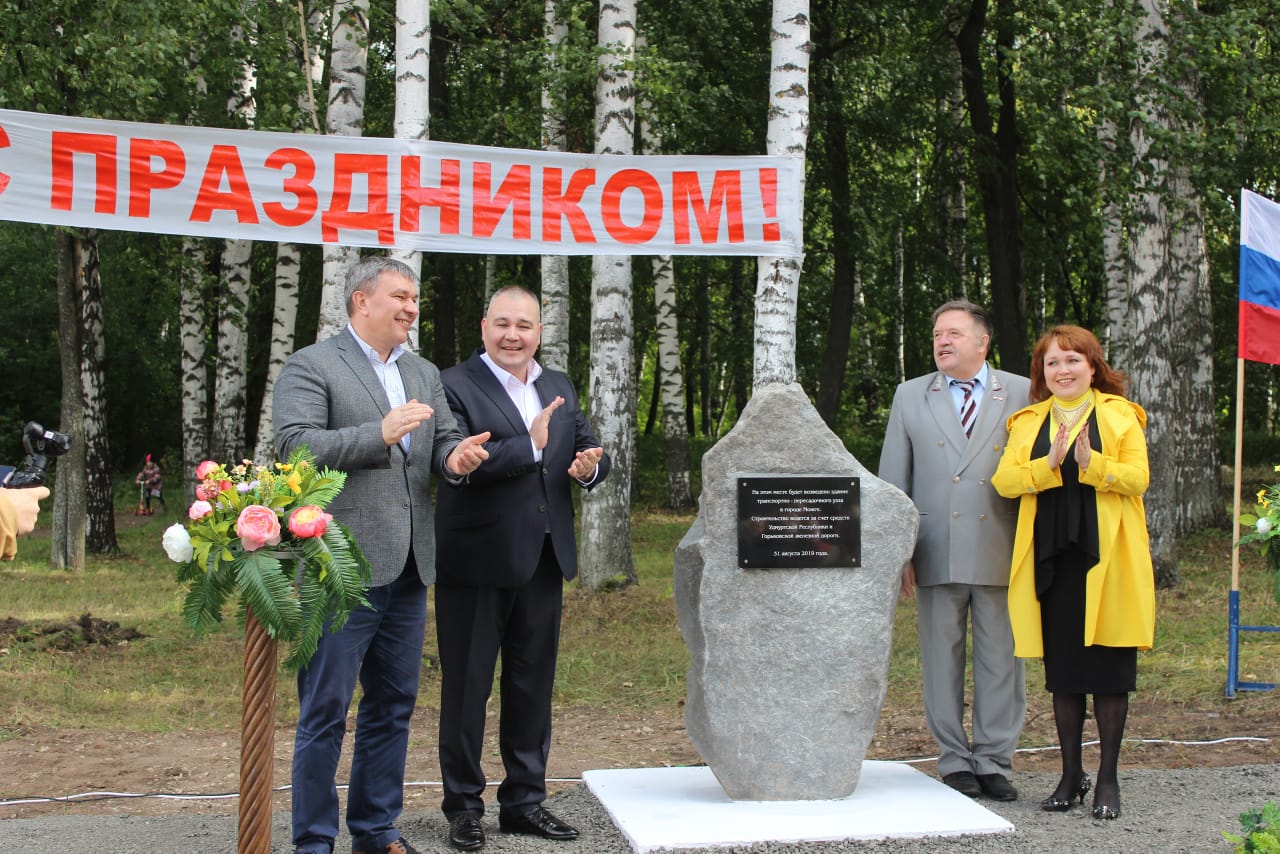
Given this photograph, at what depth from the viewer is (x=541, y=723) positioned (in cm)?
461

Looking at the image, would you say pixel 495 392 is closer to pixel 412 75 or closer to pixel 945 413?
pixel 945 413

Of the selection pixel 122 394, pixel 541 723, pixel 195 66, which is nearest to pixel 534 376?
pixel 541 723

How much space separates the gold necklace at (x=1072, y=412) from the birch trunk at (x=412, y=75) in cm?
456

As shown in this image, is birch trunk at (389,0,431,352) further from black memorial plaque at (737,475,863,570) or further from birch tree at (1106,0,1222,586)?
birch tree at (1106,0,1222,586)

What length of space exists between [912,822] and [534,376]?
85.3 inches

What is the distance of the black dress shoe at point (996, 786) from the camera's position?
5.04m

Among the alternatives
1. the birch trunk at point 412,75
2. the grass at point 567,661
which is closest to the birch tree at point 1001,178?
the grass at point 567,661

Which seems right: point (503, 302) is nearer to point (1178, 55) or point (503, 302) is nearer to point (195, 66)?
point (1178, 55)

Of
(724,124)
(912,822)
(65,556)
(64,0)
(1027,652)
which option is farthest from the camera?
(724,124)

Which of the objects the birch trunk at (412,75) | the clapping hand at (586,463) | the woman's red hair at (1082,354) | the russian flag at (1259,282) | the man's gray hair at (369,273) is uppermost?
the birch trunk at (412,75)

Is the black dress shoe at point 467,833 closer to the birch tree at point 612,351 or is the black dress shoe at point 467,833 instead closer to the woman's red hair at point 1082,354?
the woman's red hair at point 1082,354

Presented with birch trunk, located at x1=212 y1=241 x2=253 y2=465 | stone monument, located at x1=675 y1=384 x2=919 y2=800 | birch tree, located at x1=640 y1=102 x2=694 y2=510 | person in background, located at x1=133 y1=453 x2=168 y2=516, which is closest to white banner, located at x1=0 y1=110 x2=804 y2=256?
stone monument, located at x1=675 y1=384 x2=919 y2=800

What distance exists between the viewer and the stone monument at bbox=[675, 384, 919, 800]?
15.7 ft

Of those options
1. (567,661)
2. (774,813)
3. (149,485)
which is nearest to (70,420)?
(567,661)
